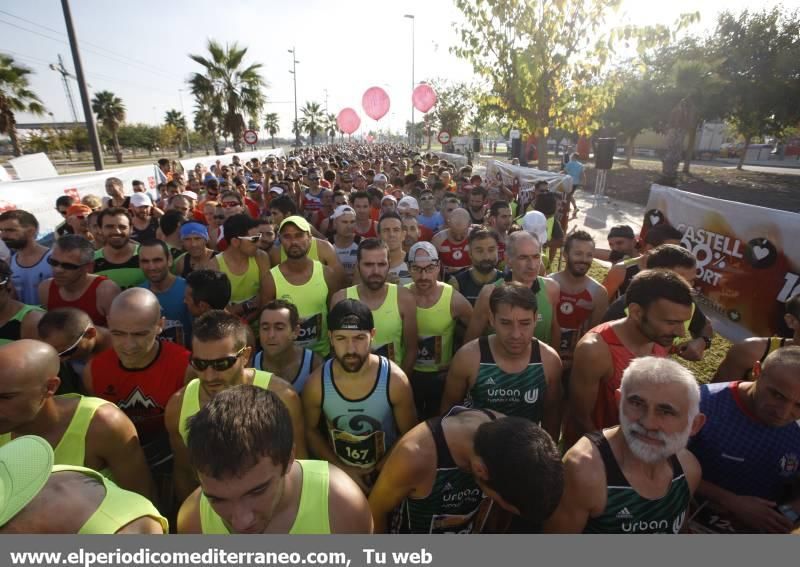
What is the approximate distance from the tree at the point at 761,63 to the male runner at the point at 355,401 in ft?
114

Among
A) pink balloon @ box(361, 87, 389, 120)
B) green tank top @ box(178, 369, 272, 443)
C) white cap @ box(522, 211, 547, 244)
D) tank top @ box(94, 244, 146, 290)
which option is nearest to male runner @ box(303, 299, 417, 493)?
green tank top @ box(178, 369, 272, 443)

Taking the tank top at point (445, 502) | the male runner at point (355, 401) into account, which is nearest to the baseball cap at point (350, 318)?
the male runner at point (355, 401)

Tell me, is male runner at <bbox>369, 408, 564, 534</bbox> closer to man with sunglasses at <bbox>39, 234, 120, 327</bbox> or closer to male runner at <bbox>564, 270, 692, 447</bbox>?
male runner at <bbox>564, 270, 692, 447</bbox>

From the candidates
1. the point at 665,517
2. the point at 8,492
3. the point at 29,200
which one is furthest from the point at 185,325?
the point at 29,200

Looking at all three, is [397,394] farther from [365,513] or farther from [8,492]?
[8,492]

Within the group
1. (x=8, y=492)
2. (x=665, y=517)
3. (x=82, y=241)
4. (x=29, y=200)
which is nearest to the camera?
(x=8, y=492)

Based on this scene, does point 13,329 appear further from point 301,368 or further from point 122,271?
point 301,368

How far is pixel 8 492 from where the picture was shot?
1293 millimetres

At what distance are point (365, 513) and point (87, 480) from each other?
109cm

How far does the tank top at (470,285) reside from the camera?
4.40m

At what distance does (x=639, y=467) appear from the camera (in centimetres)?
200

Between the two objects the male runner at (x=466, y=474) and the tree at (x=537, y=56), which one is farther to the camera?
the tree at (x=537, y=56)

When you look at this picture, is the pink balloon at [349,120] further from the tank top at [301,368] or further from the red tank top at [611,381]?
the red tank top at [611,381]

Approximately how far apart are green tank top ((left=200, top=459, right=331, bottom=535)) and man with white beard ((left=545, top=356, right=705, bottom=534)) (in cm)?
114
